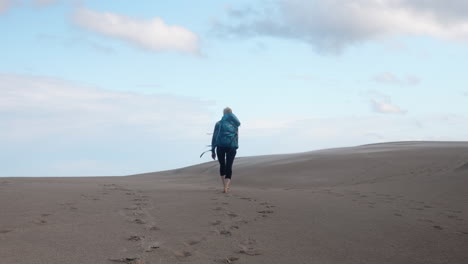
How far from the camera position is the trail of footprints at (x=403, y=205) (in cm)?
617

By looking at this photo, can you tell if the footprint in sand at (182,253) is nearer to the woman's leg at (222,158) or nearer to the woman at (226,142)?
the woman at (226,142)

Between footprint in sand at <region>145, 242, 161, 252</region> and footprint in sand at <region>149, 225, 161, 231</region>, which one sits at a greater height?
footprint in sand at <region>149, 225, 161, 231</region>

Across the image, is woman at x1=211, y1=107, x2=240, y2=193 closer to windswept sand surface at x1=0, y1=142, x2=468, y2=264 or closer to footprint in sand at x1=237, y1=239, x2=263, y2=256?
windswept sand surface at x1=0, y1=142, x2=468, y2=264

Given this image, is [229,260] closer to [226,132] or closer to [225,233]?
[225,233]

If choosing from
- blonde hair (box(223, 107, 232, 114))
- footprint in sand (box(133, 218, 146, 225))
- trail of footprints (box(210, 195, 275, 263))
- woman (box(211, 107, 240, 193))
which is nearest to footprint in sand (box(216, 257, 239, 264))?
trail of footprints (box(210, 195, 275, 263))

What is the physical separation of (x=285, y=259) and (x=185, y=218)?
207 centimetres

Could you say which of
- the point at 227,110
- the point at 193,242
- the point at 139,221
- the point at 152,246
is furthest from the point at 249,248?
the point at 227,110

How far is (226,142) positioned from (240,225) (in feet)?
12.7

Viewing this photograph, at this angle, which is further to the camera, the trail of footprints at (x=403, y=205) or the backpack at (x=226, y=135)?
the backpack at (x=226, y=135)

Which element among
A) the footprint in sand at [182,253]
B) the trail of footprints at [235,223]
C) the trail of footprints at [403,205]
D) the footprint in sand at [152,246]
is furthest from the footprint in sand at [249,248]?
the trail of footprints at [403,205]

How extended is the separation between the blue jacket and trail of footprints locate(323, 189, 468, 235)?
2109 millimetres

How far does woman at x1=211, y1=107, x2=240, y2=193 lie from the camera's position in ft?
31.2

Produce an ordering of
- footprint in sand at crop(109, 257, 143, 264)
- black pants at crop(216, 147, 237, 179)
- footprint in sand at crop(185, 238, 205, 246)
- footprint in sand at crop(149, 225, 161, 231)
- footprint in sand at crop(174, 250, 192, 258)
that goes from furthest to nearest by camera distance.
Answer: black pants at crop(216, 147, 237, 179) → footprint in sand at crop(149, 225, 161, 231) → footprint in sand at crop(185, 238, 205, 246) → footprint in sand at crop(174, 250, 192, 258) → footprint in sand at crop(109, 257, 143, 264)

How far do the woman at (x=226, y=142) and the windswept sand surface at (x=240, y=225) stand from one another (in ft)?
2.93
